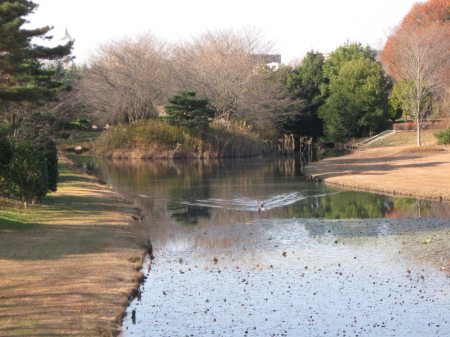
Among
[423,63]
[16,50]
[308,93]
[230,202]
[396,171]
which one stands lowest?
[230,202]

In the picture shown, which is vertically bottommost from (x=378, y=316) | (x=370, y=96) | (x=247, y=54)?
(x=378, y=316)

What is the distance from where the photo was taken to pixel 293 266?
1264 centimetres

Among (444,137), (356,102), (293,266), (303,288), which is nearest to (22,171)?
(293,266)

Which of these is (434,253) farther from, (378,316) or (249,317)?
(249,317)

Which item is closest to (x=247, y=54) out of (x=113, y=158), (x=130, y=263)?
(x=113, y=158)

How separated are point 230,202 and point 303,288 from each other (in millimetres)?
11906

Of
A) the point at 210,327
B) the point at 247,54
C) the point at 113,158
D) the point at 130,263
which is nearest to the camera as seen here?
the point at 210,327

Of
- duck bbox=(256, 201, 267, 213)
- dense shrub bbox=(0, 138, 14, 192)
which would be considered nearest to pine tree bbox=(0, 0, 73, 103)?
dense shrub bbox=(0, 138, 14, 192)

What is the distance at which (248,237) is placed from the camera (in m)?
15.9

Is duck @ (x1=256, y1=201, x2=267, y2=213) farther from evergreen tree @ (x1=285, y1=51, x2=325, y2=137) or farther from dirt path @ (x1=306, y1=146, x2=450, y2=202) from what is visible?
evergreen tree @ (x1=285, y1=51, x2=325, y2=137)

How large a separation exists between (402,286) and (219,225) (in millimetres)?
7889

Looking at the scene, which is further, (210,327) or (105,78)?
(105,78)

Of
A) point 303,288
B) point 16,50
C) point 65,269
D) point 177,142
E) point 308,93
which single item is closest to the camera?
point 303,288

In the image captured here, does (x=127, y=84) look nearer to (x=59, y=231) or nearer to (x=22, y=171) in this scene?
(x=22, y=171)
